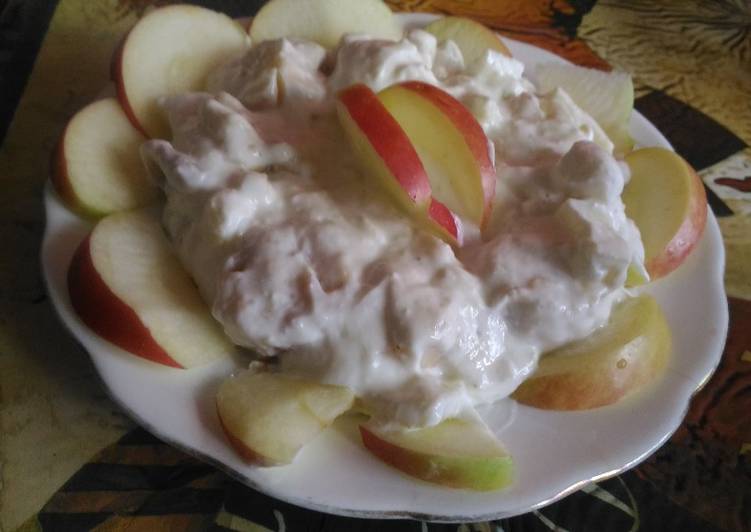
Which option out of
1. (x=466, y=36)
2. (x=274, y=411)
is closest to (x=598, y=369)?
(x=274, y=411)

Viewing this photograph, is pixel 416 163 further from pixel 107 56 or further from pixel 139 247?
pixel 107 56

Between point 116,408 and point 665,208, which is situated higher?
point 665,208

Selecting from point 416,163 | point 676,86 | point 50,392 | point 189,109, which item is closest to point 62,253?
point 50,392

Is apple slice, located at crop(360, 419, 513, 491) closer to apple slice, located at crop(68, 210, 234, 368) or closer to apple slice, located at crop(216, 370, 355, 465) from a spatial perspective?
apple slice, located at crop(216, 370, 355, 465)

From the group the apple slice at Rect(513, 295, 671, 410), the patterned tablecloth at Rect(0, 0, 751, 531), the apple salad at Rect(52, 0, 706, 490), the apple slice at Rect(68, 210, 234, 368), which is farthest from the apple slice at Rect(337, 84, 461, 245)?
the patterned tablecloth at Rect(0, 0, 751, 531)

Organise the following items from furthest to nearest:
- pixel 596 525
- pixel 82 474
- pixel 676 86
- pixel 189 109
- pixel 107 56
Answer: pixel 676 86, pixel 107 56, pixel 189 109, pixel 596 525, pixel 82 474

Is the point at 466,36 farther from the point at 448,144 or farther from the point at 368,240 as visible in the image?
the point at 368,240
